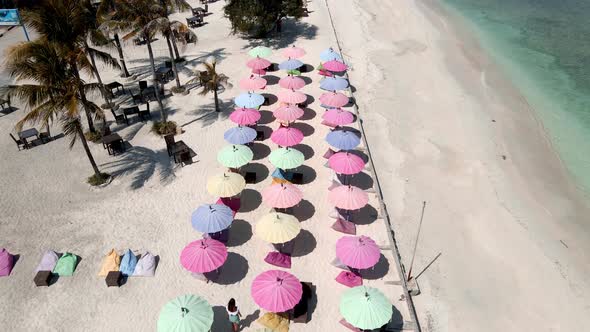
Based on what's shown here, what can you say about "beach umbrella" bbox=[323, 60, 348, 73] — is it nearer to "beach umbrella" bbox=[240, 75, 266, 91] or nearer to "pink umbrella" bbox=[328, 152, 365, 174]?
"beach umbrella" bbox=[240, 75, 266, 91]

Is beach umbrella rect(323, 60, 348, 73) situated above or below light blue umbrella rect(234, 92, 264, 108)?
above

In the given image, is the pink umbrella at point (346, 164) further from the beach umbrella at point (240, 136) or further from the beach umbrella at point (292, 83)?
the beach umbrella at point (292, 83)

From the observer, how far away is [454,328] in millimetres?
14367

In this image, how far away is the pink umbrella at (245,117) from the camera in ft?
73.2

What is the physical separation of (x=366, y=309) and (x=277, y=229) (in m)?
4.64

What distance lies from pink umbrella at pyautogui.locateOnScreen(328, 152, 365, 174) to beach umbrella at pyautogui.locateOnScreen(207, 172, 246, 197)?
462 cm

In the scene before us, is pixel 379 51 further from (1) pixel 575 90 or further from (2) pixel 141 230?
(2) pixel 141 230

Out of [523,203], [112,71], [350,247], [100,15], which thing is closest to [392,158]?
[523,203]

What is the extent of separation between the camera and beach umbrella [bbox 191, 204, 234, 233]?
51.4ft

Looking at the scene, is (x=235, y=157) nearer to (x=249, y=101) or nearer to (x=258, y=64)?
(x=249, y=101)

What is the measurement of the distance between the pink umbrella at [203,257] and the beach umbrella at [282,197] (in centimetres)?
317

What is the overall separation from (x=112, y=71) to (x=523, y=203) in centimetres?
3054

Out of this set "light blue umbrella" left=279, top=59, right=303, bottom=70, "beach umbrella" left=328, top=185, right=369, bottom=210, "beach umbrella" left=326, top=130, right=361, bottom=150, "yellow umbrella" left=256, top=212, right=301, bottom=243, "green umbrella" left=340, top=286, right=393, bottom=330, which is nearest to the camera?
"green umbrella" left=340, top=286, right=393, bottom=330

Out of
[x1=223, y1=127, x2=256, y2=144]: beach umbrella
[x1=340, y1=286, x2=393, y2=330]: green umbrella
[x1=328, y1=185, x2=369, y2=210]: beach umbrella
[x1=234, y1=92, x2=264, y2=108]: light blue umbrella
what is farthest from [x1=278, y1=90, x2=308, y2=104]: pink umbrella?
[x1=340, y1=286, x2=393, y2=330]: green umbrella
